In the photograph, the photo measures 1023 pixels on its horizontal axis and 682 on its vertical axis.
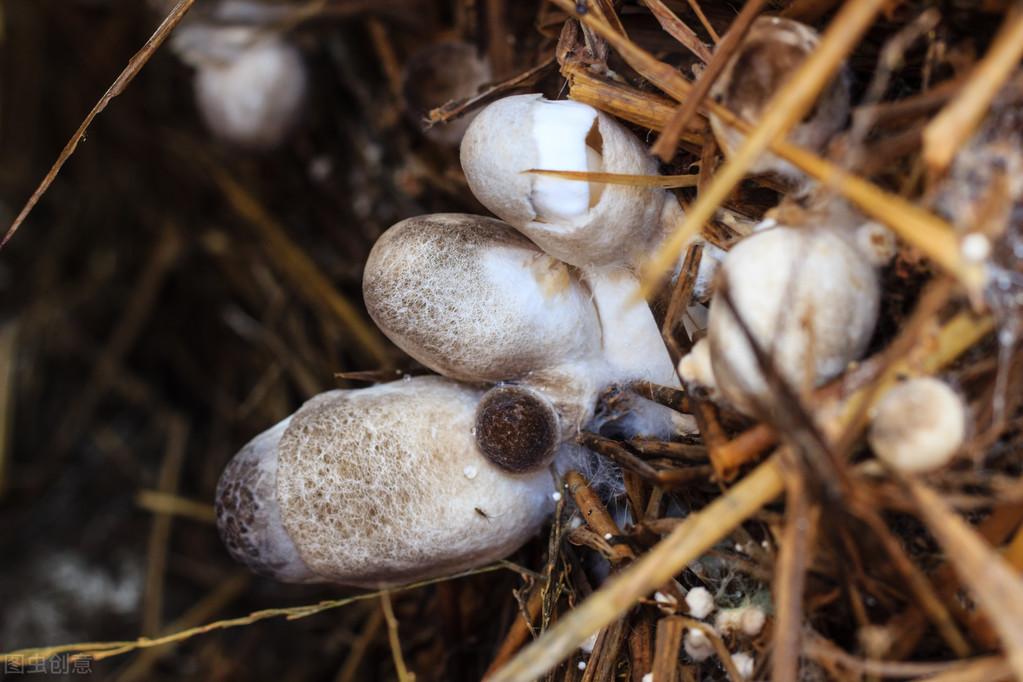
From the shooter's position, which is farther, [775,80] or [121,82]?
[121,82]

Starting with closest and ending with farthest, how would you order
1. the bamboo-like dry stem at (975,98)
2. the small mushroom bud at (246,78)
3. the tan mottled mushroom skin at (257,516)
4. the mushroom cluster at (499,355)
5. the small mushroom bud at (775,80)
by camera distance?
the bamboo-like dry stem at (975,98), the small mushroom bud at (775,80), the mushroom cluster at (499,355), the tan mottled mushroom skin at (257,516), the small mushroom bud at (246,78)

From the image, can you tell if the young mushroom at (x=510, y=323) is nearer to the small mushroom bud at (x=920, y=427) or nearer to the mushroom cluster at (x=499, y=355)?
the mushroom cluster at (x=499, y=355)

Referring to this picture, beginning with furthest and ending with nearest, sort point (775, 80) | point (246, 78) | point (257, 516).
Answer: point (246, 78) → point (257, 516) → point (775, 80)

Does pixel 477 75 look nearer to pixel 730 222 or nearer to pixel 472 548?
pixel 730 222

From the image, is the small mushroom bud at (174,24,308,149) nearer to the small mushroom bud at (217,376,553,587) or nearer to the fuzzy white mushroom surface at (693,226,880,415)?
the small mushroom bud at (217,376,553,587)

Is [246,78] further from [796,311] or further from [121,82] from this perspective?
[796,311]

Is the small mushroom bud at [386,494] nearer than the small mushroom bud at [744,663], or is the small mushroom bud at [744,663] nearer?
the small mushroom bud at [744,663]

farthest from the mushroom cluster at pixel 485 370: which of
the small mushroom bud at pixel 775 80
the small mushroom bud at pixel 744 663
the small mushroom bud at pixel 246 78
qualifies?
the small mushroom bud at pixel 246 78

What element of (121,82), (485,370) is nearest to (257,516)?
(485,370)
